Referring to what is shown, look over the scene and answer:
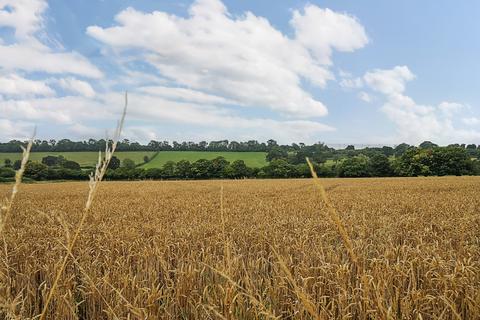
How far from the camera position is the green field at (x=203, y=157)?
109 meters

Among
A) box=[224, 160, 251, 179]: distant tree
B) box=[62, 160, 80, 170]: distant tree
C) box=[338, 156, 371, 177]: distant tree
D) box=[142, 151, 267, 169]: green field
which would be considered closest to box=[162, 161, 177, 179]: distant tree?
box=[142, 151, 267, 169]: green field

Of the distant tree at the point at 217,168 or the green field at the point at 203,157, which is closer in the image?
the distant tree at the point at 217,168

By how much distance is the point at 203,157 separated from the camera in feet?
382

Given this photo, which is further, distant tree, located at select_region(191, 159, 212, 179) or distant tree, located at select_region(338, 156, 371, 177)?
distant tree, located at select_region(191, 159, 212, 179)

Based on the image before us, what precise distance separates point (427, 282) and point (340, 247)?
6.35 ft

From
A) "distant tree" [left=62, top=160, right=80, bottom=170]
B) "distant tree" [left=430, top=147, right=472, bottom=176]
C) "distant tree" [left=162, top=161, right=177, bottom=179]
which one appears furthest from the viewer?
"distant tree" [left=162, top=161, right=177, bottom=179]

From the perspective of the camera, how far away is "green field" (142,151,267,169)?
109213mm

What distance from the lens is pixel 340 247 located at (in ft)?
21.8

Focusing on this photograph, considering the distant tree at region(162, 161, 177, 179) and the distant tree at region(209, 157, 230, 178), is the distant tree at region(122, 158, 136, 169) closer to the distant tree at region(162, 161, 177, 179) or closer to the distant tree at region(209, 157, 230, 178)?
the distant tree at region(162, 161, 177, 179)

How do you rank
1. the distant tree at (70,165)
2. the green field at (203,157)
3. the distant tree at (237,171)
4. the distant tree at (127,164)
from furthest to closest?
the green field at (203,157), the distant tree at (237,171), the distant tree at (127,164), the distant tree at (70,165)

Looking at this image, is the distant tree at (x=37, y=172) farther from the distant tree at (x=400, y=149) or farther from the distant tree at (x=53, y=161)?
the distant tree at (x=400, y=149)

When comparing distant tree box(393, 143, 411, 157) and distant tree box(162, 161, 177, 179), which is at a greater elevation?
distant tree box(393, 143, 411, 157)

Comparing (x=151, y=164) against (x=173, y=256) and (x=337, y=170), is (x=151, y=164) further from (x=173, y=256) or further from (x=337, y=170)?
(x=173, y=256)

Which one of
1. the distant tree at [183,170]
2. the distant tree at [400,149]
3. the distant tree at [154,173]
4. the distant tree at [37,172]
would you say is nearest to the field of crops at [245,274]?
the distant tree at [37,172]
